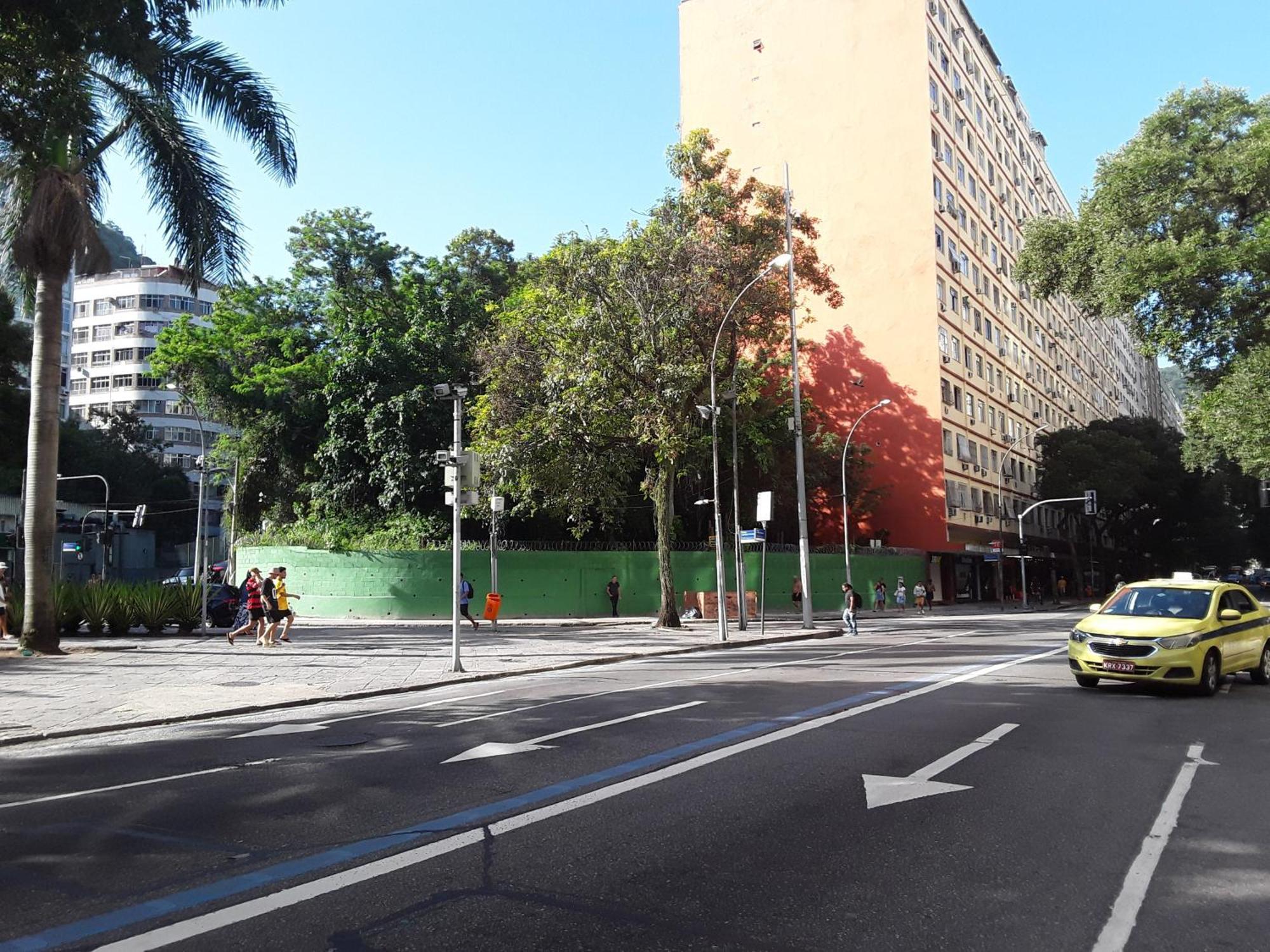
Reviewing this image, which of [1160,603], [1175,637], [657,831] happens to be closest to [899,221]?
[1160,603]

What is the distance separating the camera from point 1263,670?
41.2 ft

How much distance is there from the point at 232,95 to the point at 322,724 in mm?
10512

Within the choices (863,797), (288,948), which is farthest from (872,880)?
(288,948)

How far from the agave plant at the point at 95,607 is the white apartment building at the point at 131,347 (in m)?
63.4

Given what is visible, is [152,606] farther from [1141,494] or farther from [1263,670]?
[1141,494]

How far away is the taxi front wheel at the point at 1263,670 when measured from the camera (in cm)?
1252

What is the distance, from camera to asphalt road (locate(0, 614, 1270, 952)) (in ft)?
12.9

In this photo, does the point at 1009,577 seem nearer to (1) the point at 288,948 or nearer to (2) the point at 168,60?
(2) the point at 168,60

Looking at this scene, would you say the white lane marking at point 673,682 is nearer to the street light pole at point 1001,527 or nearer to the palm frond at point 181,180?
the palm frond at point 181,180

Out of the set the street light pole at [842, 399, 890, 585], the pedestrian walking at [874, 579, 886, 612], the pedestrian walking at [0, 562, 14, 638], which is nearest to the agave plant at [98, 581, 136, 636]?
the pedestrian walking at [0, 562, 14, 638]

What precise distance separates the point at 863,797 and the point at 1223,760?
3.43 meters

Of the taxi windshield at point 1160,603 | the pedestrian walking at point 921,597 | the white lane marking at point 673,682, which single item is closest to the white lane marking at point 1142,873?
the taxi windshield at point 1160,603

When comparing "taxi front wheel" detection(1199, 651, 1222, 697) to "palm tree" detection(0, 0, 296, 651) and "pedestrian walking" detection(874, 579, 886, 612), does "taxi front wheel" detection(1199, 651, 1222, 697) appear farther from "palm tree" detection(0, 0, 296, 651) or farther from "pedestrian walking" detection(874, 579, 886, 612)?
"pedestrian walking" detection(874, 579, 886, 612)

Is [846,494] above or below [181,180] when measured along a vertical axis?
below
